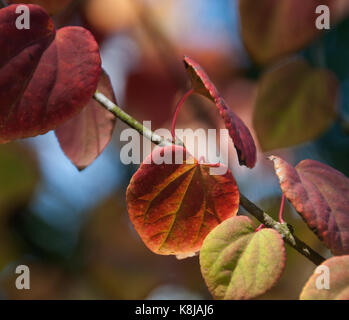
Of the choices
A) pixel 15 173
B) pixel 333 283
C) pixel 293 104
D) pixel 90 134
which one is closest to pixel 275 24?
pixel 293 104

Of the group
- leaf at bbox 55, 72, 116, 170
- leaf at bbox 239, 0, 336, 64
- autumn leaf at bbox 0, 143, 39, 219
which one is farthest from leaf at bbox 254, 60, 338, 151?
autumn leaf at bbox 0, 143, 39, 219

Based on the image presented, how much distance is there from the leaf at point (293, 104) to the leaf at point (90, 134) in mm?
335

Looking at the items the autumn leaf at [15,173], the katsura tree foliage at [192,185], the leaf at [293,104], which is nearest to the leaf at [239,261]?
the katsura tree foliage at [192,185]

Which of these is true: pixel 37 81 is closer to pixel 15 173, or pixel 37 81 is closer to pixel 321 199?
pixel 321 199

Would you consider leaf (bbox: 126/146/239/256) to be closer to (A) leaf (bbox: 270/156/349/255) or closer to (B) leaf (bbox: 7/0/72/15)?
(A) leaf (bbox: 270/156/349/255)

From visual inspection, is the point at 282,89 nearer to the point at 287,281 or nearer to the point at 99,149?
the point at 99,149

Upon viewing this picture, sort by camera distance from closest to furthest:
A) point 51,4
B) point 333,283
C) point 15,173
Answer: point 333,283 → point 51,4 → point 15,173

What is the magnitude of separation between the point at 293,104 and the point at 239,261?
50cm

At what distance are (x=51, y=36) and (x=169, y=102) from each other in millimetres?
835

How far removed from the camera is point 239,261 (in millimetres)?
387

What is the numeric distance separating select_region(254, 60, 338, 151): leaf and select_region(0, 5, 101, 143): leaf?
43 cm

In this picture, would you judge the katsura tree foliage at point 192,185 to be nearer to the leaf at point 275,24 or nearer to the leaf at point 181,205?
the leaf at point 181,205

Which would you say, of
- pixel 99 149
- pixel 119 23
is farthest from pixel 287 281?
pixel 99 149

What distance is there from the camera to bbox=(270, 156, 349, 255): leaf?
0.38 metres
